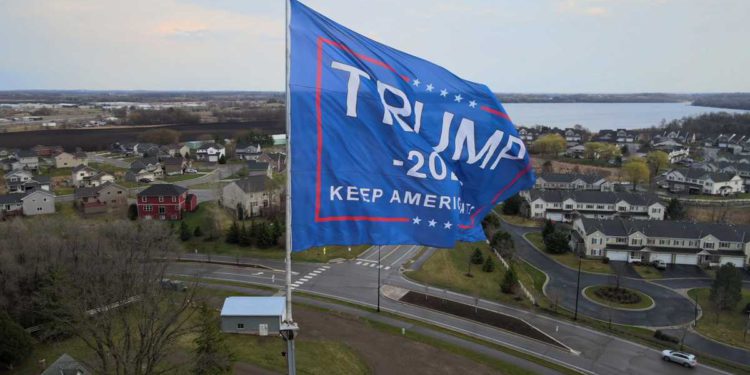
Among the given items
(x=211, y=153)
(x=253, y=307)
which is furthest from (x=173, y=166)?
(x=253, y=307)

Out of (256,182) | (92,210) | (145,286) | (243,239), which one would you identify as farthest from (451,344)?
(92,210)

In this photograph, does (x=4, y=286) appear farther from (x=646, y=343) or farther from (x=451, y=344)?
(x=646, y=343)

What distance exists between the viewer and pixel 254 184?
48.3m

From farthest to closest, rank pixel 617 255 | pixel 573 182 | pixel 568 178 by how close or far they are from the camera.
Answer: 1. pixel 568 178
2. pixel 573 182
3. pixel 617 255

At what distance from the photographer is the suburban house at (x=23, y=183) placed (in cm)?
5356

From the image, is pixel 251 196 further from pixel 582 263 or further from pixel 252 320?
pixel 582 263

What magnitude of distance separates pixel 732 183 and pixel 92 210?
7418cm

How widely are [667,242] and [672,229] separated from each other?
1.27 m

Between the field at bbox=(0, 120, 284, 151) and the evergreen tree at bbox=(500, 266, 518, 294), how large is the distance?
281 feet

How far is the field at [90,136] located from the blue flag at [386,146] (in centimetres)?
9757

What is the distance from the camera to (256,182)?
1917 inches

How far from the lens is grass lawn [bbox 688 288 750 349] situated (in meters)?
26.9

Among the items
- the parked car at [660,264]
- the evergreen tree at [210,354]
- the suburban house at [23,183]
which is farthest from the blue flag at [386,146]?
the suburban house at [23,183]

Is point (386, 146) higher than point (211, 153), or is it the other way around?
point (386, 146)
